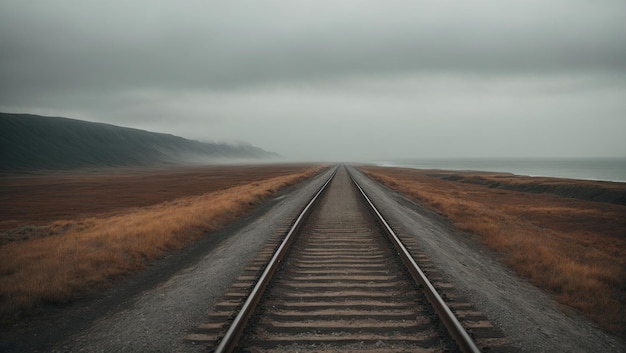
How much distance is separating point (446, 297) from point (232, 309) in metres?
3.60

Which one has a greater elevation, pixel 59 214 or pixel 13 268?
pixel 13 268

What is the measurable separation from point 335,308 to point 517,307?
10.7ft

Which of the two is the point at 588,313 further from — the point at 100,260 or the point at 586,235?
the point at 586,235

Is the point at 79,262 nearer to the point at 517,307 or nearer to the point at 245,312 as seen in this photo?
the point at 245,312

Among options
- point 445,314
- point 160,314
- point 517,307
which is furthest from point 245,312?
point 517,307

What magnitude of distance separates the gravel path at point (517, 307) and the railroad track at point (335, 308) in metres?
0.98

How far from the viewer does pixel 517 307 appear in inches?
216

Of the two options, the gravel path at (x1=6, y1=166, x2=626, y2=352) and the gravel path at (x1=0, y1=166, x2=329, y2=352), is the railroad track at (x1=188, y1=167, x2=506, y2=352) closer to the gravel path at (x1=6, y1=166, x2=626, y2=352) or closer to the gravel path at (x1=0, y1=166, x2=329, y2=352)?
the gravel path at (x1=0, y1=166, x2=329, y2=352)

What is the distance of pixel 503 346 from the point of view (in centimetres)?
411

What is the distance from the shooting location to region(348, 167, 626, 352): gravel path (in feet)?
14.6

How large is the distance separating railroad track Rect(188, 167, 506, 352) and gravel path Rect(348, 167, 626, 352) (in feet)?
3.22

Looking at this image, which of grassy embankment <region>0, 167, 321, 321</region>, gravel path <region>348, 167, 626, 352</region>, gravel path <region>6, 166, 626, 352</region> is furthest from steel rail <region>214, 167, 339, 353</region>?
grassy embankment <region>0, 167, 321, 321</region>

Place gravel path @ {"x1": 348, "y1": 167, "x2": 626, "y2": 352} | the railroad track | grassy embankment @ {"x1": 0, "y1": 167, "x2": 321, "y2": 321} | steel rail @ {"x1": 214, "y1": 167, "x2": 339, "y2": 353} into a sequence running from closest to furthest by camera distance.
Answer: steel rail @ {"x1": 214, "y1": 167, "x2": 339, "y2": 353}
the railroad track
gravel path @ {"x1": 348, "y1": 167, "x2": 626, "y2": 352}
grassy embankment @ {"x1": 0, "y1": 167, "x2": 321, "y2": 321}

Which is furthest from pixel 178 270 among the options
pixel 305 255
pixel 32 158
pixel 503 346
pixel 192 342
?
pixel 32 158
